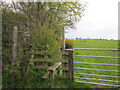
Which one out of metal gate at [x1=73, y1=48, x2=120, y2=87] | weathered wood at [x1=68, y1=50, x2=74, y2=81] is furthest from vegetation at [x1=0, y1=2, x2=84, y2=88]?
metal gate at [x1=73, y1=48, x2=120, y2=87]

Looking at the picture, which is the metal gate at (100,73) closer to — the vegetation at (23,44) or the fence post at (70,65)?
the fence post at (70,65)

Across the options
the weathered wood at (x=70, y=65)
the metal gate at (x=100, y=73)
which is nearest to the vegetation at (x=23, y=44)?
the weathered wood at (x=70, y=65)

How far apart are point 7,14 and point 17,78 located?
2.26m

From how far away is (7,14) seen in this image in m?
4.40

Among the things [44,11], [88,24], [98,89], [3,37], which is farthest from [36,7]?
[98,89]

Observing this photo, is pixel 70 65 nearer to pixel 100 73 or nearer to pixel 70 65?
pixel 70 65

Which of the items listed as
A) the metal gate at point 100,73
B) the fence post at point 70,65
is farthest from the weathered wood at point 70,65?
the metal gate at point 100,73

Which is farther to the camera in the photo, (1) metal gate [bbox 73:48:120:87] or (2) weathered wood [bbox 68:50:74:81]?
(2) weathered wood [bbox 68:50:74:81]

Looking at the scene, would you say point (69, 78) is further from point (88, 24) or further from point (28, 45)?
point (88, 24)

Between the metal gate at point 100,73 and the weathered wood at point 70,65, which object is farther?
the weathered wood at point 70,65

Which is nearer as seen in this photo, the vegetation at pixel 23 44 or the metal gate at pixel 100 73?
the metal gate at pixel 100 73

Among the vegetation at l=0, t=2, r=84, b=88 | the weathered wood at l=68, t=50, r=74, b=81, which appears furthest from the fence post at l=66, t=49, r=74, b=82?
the vegetation at l=0, t=2, r=84, b=88

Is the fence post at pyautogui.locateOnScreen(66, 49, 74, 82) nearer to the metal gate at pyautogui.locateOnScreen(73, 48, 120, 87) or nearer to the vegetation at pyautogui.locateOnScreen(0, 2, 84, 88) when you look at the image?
the metal gate at pyautogui.locateOnScreen(73, 48, 120, 87)

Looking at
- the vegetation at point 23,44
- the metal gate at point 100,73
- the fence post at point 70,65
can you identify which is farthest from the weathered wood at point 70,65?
the vegetation at point 23,44
